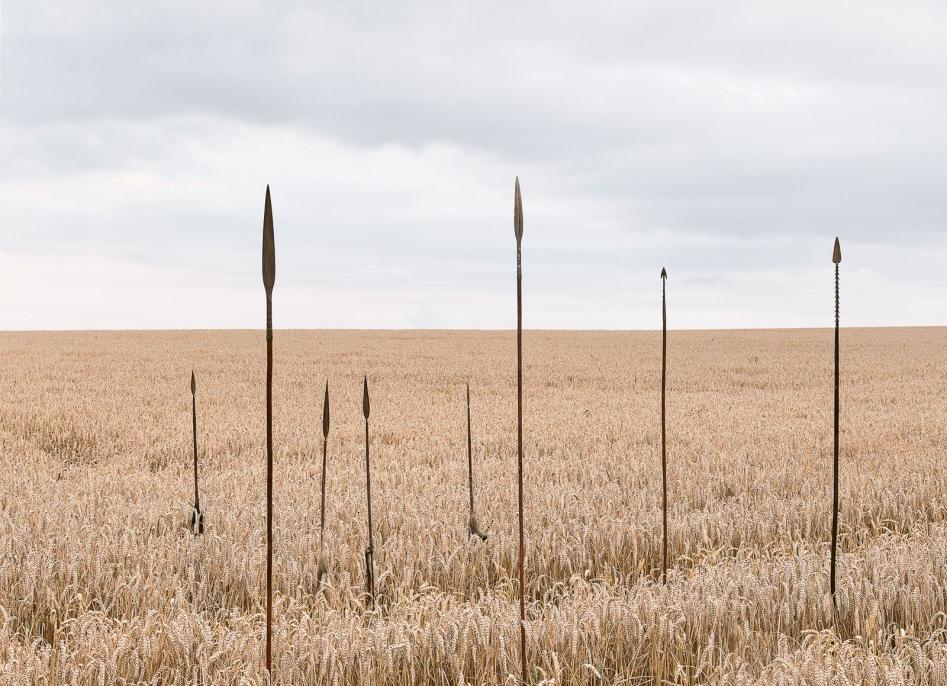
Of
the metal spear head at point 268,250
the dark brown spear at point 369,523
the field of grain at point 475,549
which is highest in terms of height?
the metal spear head at point 268,250

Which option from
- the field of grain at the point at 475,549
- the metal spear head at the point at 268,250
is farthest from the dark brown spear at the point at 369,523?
the metal spear head at the point at 268,250

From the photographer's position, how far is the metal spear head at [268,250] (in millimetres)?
1238

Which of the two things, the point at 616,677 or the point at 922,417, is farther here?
the point at 922,417

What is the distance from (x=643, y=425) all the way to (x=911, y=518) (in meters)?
5.13

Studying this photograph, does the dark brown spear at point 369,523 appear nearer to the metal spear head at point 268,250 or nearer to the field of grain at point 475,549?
the field of grain at point 475,549

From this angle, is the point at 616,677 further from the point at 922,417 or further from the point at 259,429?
the point at 922,417

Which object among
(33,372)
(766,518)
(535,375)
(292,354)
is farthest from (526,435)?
(292,354)

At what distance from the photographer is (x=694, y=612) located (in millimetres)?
3158

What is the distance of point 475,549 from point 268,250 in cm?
347

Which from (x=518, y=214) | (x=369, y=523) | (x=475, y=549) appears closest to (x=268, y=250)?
(x=518, y=214)

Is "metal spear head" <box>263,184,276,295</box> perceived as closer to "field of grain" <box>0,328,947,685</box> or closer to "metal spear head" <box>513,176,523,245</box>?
"metal spear head" <box>513,176,523,245</box>

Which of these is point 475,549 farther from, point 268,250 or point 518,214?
point 268,250

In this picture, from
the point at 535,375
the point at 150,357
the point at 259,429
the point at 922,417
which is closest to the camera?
the point at 259,429

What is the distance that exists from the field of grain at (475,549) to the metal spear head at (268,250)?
1.79 m
